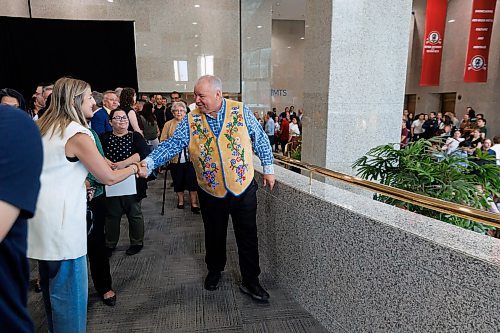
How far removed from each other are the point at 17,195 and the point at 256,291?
243 centimetres

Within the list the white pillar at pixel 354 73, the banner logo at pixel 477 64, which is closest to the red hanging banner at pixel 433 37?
the banner logo at pixel 477 64

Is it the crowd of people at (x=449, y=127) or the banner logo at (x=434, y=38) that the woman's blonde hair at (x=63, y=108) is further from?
the banner logo at (x=434, y=38)

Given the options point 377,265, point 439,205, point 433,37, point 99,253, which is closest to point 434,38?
point 433,37

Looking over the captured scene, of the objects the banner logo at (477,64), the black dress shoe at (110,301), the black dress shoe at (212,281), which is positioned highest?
the banner logo at (477,64)

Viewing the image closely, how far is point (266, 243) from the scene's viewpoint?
340 centimetres

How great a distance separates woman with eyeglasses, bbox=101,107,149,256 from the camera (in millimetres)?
3352

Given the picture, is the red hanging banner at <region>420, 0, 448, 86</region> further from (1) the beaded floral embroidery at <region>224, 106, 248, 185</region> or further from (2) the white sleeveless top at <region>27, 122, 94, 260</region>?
(2) the white sleeveless top at <region>27, 122, 94, 260</region>

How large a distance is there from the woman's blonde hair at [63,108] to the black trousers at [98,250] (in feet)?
2.99

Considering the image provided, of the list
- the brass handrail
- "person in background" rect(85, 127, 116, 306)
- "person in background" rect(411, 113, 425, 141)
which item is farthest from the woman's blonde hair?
"person in background" rect(411, 113, 425, 141)

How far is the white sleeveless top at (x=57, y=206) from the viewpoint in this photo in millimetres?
1729

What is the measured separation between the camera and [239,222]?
2824 millimetres

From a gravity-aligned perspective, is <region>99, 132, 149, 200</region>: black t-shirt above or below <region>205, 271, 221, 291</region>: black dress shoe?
above

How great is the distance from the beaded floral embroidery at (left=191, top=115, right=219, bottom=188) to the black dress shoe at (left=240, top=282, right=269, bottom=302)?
3.03 feet

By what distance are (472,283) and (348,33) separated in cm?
314
